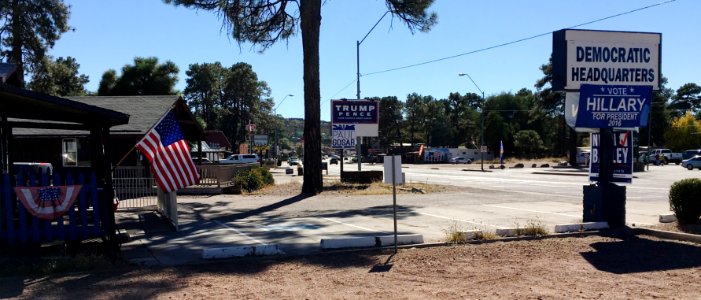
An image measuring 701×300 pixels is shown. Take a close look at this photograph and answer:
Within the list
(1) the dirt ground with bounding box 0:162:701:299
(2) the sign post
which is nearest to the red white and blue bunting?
(1) the dirt ground with bounding box 0:162:701:299

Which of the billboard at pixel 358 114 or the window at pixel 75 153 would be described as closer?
the window at pixel 75 153

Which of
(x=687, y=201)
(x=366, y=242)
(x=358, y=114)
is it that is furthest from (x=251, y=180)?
(x=687, y=201)

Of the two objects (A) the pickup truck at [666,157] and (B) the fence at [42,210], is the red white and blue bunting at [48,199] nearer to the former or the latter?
(B) the fence at [42,210]

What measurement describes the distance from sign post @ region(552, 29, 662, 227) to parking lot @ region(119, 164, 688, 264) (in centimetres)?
121

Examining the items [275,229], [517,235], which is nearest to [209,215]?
[275,229]

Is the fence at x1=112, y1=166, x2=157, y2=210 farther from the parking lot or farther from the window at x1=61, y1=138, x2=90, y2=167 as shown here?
the window at x1=61, y1=138, x2=90, y2=167

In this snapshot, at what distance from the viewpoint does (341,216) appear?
1489cm

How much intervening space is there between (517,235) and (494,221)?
2836 mm

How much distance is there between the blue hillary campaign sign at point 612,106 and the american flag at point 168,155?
7.93m

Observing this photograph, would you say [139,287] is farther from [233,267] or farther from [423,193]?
[423,193]

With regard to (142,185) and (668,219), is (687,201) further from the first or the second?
(142,185)

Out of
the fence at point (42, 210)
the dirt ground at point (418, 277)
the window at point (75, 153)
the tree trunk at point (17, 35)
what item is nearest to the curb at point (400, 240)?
the dirt ground at point (418, 277)

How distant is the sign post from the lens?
39.4 ft

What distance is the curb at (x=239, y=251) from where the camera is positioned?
876 cm
